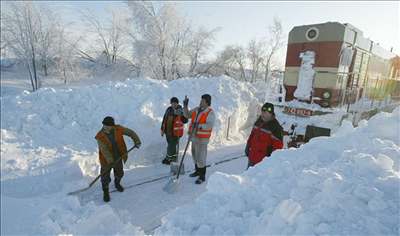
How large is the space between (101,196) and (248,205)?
353 cm

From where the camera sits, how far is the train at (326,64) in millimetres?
7633

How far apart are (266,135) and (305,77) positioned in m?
5.07

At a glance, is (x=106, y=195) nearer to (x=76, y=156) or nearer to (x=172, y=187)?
(x=172, y=187)

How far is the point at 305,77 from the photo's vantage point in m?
8.08

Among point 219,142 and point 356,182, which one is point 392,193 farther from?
point 219,142

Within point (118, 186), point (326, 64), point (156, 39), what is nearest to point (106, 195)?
point (118, 186)

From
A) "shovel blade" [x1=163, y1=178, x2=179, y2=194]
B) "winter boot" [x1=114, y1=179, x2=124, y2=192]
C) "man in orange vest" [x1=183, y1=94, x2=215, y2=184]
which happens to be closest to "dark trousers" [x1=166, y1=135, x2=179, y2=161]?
"man in orange vest" [x1=183, y1=94, x2=215, y2=184]

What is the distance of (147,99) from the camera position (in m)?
7.92

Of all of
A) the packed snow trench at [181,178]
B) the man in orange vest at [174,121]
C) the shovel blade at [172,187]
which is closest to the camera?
the packed snow trench at [181,178]

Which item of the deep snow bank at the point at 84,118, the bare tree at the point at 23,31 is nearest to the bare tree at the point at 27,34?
the bare tree at the point at 23,31

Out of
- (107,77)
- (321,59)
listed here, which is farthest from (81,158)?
(107,77)

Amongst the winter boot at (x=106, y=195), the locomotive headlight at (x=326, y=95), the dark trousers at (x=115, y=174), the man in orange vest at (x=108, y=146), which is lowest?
the winter boot at (x=106, y=195)

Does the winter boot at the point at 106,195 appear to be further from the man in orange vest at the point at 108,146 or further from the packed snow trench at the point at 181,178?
the packed snow trench at the point at 181,178

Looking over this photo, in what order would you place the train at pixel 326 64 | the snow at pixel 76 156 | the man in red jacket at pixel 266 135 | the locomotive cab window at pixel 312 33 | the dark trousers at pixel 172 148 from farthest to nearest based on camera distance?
the locomotive cab window at pixel 312 33
the train at pixel 326 64
the dark trousers at pixel 172 148
the snow at pixel 76 156
the man in red jacket at pixel 266 135
